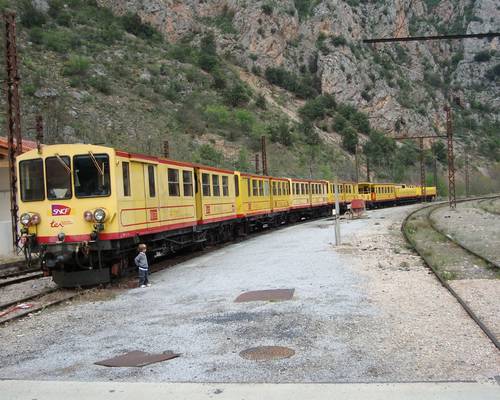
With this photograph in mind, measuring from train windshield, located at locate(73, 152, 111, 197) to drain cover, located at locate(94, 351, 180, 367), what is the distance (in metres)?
5.76

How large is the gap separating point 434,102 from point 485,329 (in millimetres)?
120877

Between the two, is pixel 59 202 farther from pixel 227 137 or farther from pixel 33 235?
pixel 227 137

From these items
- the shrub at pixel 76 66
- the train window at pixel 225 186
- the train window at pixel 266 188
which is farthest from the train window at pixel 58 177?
the shrub at pixel 76 66

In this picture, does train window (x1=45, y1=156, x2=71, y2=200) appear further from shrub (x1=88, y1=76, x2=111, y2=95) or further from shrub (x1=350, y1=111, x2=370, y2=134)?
shrub (x1=350, y1=111, x2=370, y2=134)

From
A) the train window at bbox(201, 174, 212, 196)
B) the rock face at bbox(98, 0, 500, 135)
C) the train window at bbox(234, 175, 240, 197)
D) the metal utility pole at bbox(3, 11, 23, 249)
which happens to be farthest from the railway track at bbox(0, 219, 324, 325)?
the rock face at bbox(98, 0, 500, 135)

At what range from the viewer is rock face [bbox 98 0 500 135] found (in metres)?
98.8

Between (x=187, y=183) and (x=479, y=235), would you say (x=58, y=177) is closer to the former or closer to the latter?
(x=187, y=183)

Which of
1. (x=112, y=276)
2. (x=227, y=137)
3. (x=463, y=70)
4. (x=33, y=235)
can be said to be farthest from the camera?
(x=463, y=70)

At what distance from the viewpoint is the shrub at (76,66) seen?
206 feet

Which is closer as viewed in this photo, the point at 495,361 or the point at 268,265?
the point at 495,361

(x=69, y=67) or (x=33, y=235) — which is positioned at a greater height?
(x=69, y=67)

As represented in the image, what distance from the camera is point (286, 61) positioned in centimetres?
10450

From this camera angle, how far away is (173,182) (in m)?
15.9

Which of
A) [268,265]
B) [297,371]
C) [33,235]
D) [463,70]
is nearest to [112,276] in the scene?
[33,235]
